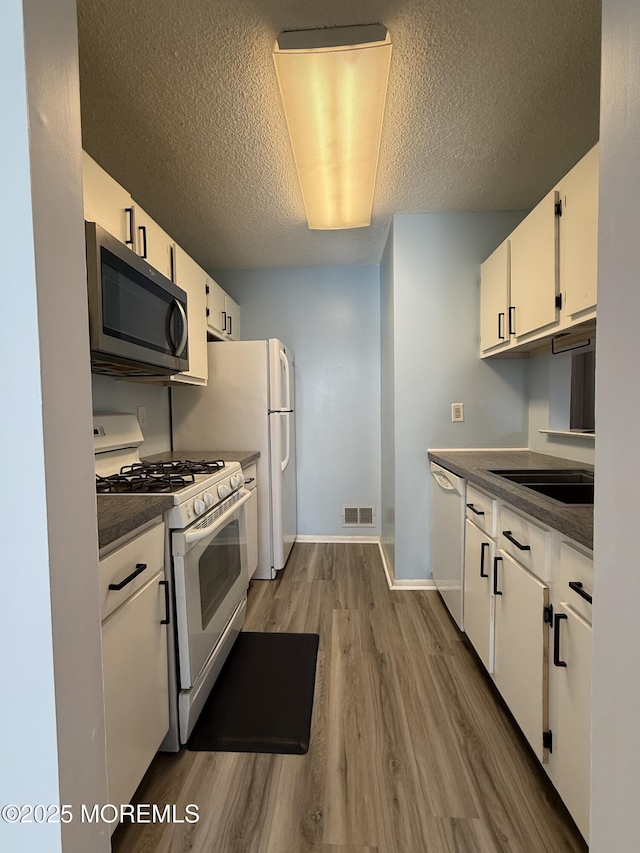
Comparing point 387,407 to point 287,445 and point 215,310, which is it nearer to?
point 287,445

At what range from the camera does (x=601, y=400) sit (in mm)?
652

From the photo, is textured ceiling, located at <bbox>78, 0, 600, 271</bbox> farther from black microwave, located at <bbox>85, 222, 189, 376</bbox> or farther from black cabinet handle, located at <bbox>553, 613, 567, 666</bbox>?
black cabinet handle, located at <bbox>553, 613, 567, 666</bbox>

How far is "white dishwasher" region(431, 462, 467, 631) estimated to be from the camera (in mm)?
1999

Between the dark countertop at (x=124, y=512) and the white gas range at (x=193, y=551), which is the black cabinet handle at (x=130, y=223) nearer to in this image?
the white gas range at (x=193, y=551)

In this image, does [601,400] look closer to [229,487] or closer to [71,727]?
[71,727]

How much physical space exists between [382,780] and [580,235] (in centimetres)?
198

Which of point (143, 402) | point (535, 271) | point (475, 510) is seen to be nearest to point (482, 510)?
point (475, 510)

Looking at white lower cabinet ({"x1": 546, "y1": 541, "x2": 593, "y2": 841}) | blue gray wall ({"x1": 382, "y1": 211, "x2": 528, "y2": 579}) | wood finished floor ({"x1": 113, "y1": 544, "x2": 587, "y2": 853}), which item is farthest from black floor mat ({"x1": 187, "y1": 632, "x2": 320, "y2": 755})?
blue gray wall ({"x1": 382, "y1": 211, "x2": 528, "y2": 579})

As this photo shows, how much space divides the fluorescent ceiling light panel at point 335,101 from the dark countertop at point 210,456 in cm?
151

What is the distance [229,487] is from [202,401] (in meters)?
A: 1.06

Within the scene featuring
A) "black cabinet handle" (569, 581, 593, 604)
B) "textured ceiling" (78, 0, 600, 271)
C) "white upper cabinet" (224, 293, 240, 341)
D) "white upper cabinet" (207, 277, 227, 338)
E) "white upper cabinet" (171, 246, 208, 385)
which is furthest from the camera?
"white upper cabinet" (224, 293, 240, 341)

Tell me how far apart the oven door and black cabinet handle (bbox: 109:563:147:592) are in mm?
229

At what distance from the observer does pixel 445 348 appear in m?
2.63

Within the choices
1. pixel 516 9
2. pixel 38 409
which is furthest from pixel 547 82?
pixel 38 409
